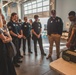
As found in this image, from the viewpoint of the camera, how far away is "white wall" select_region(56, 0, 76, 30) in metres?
6.42

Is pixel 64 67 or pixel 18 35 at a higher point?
pixel 18 35

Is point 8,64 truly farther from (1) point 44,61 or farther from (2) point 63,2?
(2) point 63,2

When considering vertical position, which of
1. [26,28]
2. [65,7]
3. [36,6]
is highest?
[36,6]

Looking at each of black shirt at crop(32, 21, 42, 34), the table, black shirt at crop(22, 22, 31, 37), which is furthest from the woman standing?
black shirt at crop(22, 22, 31, 37)

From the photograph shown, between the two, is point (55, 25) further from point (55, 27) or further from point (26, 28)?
point (26, 28)

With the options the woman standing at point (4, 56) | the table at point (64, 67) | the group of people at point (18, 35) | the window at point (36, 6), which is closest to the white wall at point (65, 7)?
the window at point (36, 6)

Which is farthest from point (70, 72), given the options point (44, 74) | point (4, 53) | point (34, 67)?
point (34, 67)

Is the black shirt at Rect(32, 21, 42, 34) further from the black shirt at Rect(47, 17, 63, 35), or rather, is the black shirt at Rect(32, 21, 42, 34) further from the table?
the table

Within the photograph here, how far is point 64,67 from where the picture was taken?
1.17 meters

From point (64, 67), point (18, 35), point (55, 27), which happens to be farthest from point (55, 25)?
point (64, 67)

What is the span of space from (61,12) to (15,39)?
15.4 feet

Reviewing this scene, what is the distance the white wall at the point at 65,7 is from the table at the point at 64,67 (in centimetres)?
560

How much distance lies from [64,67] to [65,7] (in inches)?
247

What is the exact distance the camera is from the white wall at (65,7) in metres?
6.42
